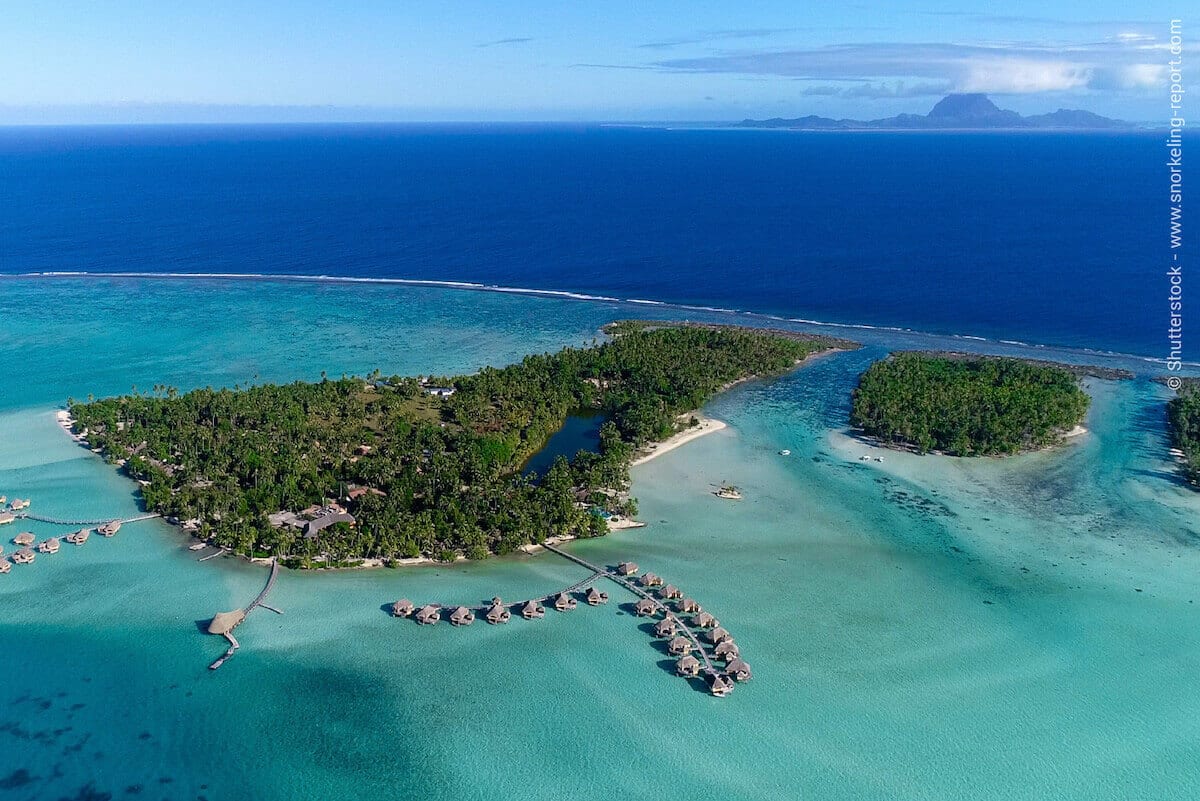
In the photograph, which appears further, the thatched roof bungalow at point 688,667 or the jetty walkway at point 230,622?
the jetty walkway at point 230,622

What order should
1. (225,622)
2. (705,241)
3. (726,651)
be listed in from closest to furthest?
(726,651), (225,622), (705,241)

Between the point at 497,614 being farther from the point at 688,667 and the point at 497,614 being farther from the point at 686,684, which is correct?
the point at 686,684

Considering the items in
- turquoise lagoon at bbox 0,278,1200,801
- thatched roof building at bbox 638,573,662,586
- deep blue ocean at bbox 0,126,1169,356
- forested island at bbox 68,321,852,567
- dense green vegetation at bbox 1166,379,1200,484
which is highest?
deep blue ocean at bbox 0,126,1169,356

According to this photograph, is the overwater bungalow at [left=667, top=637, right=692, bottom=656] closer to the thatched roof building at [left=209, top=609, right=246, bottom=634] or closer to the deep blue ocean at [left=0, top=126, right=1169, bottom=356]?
the thatched roof building at [left=209, top=609, right=246, bottom=634]

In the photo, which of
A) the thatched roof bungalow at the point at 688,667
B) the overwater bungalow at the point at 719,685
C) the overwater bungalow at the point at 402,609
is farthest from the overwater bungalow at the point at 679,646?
the overwater bungalow at the point at 402,609

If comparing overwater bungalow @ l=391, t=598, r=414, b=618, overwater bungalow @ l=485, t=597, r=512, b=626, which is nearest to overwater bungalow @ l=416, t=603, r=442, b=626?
overwater bungalow @ l=391, t=598, r=414, b=618

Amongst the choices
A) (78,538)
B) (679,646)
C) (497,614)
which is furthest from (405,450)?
(679,646)

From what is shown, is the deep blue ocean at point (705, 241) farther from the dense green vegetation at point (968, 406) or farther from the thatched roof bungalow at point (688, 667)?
the thatched roof bungalow at point (688, 667)
